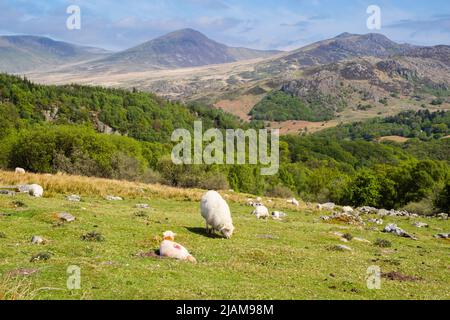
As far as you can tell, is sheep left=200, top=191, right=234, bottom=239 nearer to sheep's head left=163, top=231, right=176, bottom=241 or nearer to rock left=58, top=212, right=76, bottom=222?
sheep's head left=163, top=231, right=176, bottom=241

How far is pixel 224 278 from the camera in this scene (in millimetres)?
18047

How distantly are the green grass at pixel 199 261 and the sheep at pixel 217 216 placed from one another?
970 millimetres

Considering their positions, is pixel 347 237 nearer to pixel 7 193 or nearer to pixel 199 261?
pixel 199 261

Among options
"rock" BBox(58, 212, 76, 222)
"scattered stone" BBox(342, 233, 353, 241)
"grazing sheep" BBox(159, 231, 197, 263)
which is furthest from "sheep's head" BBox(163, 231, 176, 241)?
"scattered stone" BBox(342, 233, 353, 241)

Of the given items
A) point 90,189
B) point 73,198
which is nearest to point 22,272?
point 73,198

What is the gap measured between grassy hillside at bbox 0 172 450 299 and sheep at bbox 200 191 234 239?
0.80 m

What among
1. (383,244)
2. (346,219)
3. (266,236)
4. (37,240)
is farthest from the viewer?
(346,219)

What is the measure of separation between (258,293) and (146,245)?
9.03 metres

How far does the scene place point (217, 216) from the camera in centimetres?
2797
